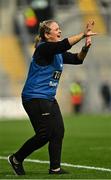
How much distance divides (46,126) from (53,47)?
1.08 metres

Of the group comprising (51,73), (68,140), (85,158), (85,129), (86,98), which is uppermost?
(51,73)

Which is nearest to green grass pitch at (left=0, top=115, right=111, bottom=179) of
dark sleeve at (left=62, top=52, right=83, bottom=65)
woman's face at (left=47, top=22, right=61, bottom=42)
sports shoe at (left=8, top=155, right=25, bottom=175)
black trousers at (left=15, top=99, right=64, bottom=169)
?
sports shoe at (left=8, top=155, right=25, bottom=175)

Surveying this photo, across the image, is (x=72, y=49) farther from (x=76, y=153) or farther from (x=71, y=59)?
(x=71, y=59)

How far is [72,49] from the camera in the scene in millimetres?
42594

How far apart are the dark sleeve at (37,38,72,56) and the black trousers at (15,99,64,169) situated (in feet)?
2.25

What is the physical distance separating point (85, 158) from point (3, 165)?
188 centimetres

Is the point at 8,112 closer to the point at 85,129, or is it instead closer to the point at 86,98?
the point at 86,98

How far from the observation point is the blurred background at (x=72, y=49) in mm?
41406

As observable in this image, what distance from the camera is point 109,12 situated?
149ft

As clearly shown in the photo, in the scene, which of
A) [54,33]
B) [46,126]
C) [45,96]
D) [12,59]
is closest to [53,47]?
[54,33]

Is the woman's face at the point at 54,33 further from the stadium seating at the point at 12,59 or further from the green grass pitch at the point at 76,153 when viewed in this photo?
the stadium seating at the point at 12,59

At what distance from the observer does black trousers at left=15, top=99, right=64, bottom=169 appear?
36.6 feet

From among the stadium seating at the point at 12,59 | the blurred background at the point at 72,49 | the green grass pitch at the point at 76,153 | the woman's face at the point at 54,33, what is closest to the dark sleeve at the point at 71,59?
the woman's face at the point at 54,33

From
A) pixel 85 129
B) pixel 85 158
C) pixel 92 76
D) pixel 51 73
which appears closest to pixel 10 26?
pixel 92 76
